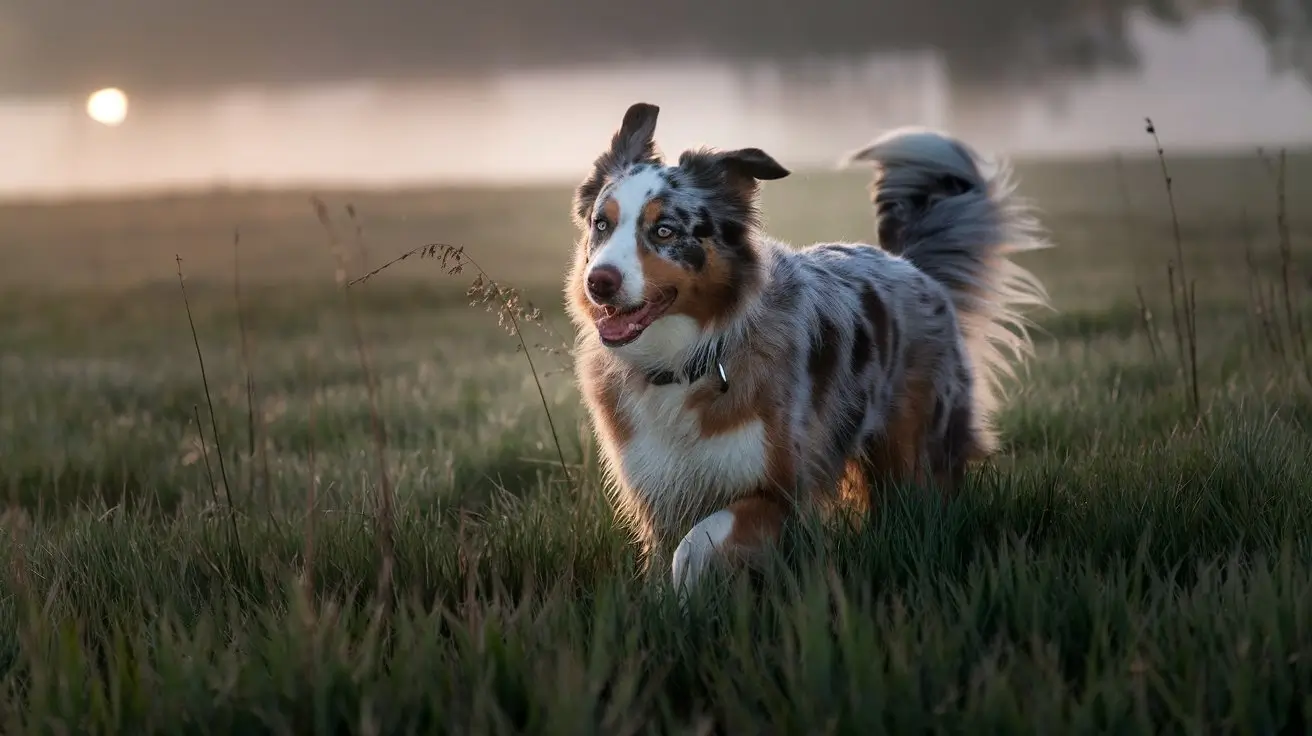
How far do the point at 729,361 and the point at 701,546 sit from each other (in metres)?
0.73

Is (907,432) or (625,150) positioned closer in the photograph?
(625,150)

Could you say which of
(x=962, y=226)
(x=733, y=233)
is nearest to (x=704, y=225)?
(x=733, y=233)

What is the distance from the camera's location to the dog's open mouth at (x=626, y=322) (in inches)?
156

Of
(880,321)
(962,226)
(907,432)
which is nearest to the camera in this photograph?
(880,321)

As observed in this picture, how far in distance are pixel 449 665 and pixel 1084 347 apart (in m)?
7.27

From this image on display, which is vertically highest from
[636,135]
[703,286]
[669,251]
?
[636,135]

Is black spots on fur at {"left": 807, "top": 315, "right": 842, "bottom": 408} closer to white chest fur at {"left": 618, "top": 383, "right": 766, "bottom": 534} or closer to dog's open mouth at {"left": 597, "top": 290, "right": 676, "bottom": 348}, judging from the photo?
white chest fur at {"left": 618, "top": 383, "right": 766, "bottom": 534}

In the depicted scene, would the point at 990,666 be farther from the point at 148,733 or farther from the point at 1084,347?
the point at 1084,347

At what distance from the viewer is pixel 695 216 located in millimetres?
4164

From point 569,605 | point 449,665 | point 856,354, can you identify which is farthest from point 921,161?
point 449,665

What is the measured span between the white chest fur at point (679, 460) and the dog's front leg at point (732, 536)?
0.33ft

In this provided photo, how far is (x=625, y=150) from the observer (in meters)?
4.64

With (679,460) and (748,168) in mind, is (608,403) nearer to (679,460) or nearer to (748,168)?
(679,460)

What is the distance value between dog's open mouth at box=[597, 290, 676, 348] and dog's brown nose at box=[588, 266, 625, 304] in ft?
0.44
